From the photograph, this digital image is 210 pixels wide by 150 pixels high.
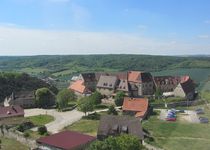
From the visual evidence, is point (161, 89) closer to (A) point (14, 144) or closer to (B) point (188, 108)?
(B) point (188, 108)

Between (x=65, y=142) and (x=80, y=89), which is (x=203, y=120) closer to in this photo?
(x=65, y=142)

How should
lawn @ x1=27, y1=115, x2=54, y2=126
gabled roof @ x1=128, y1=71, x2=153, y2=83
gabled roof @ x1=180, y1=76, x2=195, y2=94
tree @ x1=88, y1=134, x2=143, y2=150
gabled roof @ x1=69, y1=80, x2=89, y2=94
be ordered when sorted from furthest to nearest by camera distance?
gabled roof @ x1=69, y1=80, x2=89, y2=94 < gabled roof @ x1=128, y1=71, x2=153, y2=83 < gabled roof @ x1=180, y1=76, x2=195, y2=94 < lawn @ x1=27, y1=115, x2=54, y2=126 < tree @ x1=88, y1=134, x2=143, y2=150

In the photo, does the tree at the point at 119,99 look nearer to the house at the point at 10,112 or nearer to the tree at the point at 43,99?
the tree at the point at 43,99

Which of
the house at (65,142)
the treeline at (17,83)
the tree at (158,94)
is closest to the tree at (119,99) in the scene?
the tree at (158,94)

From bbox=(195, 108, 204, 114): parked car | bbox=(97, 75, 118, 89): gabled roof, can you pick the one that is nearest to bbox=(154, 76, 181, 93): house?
bbox=(97, 75, 118, 89): gabled roof

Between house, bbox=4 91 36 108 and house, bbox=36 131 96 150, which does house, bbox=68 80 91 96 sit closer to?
house, bbox=4 91 36 108
